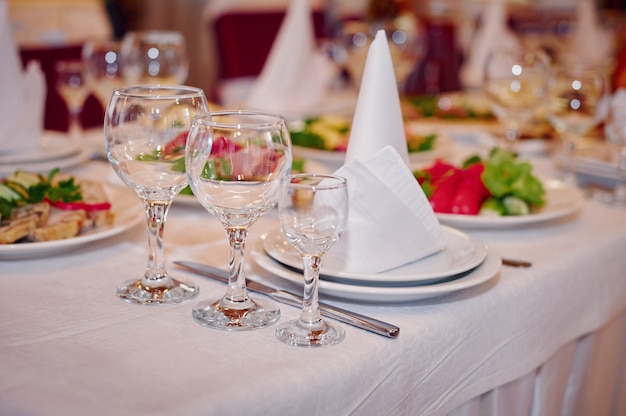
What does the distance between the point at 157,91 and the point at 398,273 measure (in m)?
0.38

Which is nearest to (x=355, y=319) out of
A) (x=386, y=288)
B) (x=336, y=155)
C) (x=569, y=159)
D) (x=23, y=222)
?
(x=386, y=288)

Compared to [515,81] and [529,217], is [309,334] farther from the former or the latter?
[515,81]

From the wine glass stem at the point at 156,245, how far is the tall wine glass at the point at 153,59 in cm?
102

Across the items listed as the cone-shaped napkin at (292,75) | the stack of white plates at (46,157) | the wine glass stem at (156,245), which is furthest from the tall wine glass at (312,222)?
the cone-shaped napkin at (292,75)

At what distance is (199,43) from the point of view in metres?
5.42

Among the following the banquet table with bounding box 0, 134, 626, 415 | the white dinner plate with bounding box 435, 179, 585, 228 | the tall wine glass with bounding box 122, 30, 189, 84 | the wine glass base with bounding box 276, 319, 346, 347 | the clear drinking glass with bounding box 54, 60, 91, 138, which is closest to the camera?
the banquet table with bounding box 0, 134, 626, 415

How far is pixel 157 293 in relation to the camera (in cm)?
96

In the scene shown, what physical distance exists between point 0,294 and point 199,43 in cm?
465

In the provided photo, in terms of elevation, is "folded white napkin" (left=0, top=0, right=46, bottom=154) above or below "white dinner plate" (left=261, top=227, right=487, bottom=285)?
above

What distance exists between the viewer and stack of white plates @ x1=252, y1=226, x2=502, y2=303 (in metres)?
0.93

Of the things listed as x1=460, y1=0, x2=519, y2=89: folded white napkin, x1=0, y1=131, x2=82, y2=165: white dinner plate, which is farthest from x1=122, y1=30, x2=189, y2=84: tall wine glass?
x1=460, y1=0, x2=519, y2=89: folded white napkin

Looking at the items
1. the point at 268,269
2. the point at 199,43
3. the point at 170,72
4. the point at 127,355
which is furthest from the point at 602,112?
the point at 199,43

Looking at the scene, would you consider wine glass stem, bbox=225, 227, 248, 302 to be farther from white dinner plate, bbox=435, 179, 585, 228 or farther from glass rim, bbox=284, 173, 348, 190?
white dinner plate, bbox=435, 179, 585, 228

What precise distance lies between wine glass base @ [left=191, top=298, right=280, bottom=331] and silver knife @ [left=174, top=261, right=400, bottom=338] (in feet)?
0.10
